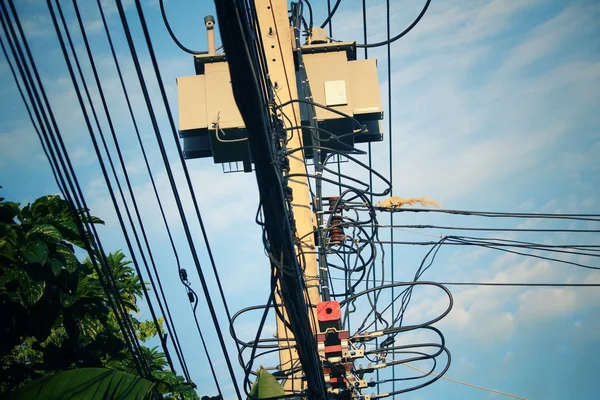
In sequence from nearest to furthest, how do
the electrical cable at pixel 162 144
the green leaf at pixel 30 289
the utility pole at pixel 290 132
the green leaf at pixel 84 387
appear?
the electrical cable at pixel 162 144, the utility pole at pixel 290 132, the green leaf at pixel 84 387, the green leaf at pixel 30 289

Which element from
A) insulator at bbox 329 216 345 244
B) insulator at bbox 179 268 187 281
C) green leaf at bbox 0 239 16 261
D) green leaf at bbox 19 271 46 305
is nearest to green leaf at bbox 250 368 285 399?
insulator at bbox 179 268 187 281

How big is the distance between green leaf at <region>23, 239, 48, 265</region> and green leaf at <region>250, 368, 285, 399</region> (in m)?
1.72

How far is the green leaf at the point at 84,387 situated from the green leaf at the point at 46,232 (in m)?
0.82

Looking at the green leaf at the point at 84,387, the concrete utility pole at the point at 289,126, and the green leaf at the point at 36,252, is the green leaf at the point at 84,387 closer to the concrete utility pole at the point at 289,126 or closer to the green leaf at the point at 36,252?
the green leaf at the point at 36,252

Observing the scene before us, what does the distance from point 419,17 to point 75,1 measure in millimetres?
5237

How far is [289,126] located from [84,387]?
3.50 meters

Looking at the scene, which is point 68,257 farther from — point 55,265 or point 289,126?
point 289,126

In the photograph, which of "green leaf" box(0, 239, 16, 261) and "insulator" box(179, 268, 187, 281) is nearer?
"green leaf" box(0, 239, 16, 261)

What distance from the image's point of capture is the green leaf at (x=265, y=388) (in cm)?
468

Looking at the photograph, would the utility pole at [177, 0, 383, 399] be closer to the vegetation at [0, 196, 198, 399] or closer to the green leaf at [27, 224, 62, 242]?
the vegetation at [0, 196, 198, 399]

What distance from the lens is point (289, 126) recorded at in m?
6.59

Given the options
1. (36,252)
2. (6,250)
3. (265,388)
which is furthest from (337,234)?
(6,250)

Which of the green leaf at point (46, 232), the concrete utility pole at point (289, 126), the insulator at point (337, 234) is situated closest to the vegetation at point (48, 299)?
the green leaf at point (46, 232)

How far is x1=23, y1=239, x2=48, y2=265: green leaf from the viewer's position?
3.88 m
